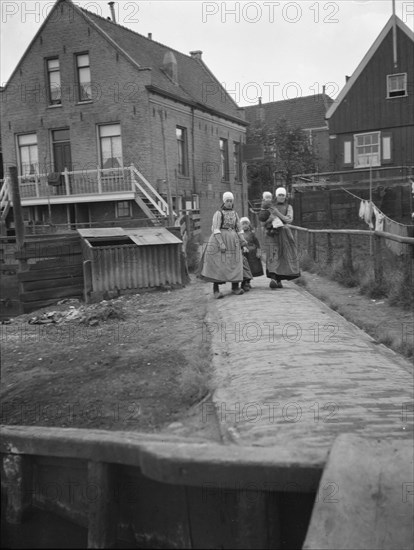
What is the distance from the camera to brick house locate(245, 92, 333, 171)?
143 feet

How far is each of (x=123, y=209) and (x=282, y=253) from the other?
45.4 ft

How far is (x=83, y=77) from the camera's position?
23812mm

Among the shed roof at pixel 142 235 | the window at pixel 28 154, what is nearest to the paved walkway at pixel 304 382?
the shed roof at pixel 142 235

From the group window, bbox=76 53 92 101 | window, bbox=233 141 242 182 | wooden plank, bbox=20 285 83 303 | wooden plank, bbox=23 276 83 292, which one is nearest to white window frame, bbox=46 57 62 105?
window, bbox=76 53 92 101

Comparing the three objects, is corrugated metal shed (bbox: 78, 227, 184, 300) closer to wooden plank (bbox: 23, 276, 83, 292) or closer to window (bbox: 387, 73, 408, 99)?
wooden plank (bbox: 23, 276, 83, 292)

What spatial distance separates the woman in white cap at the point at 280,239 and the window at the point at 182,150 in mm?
15885

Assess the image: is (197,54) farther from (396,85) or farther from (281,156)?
(396,85)

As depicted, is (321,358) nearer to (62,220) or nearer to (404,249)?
(404,249)

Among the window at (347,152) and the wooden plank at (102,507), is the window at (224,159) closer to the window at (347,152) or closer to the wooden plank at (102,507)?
the window at (347,152)

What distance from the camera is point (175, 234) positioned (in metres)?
14.7

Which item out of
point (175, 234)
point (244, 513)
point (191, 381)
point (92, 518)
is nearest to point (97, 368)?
point (191, 381)

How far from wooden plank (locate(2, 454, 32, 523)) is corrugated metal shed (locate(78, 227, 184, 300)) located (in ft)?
28.0

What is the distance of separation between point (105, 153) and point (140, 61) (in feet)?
13.6


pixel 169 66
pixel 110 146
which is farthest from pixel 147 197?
pixel 169 66
